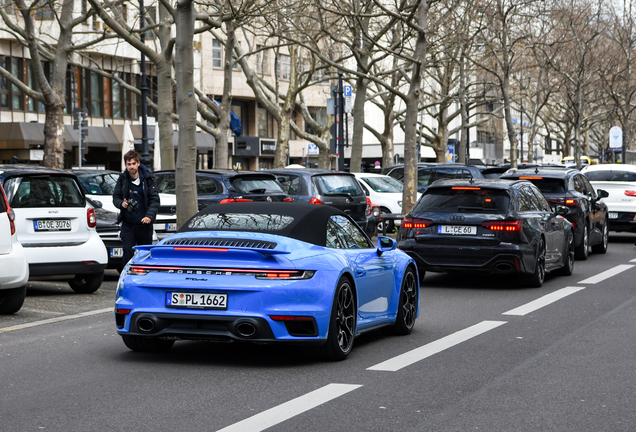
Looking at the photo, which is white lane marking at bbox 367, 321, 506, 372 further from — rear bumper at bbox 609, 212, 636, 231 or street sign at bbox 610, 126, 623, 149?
street sign at bbox 610, 126, 623, 149

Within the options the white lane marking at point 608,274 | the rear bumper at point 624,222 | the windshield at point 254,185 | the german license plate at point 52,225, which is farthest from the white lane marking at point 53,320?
the rear bumper at point 624,222

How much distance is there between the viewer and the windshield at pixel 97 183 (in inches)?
695

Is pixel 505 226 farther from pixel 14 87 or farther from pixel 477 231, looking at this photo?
pixel 14 87

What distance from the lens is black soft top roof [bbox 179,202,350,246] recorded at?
8047 millimetres

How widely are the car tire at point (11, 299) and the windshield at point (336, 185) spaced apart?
10398 millimetres

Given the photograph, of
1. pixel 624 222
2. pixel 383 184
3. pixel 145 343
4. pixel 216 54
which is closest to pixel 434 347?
pixel 145 343

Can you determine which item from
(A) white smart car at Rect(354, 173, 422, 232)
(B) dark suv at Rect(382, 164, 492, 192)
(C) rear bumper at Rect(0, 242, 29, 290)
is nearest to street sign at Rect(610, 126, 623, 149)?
(B) dark suv at Rect(382, 164, 492, 192)

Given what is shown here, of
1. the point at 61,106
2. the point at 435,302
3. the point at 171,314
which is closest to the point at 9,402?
the point at 171,314

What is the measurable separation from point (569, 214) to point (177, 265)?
12509 millimetres

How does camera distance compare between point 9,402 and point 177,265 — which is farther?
point 177,265

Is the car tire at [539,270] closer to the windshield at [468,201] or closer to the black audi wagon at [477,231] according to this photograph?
the black audi wagon at [477,231]

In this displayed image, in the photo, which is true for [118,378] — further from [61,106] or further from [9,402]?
[61,106]

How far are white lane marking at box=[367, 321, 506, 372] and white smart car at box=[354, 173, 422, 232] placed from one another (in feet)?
55.9

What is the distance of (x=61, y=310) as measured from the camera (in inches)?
460
